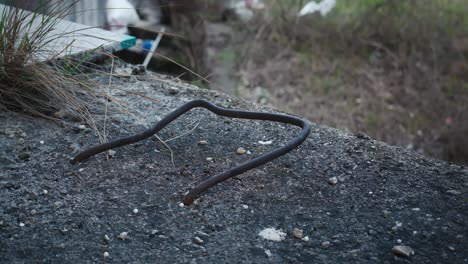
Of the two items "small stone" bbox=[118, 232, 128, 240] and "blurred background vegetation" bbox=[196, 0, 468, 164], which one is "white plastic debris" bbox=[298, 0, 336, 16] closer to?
"blurred background vegetation" bbox=[196, 0, 468, 164]

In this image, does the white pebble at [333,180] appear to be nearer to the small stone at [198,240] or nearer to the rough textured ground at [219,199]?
the rough textured ground at [219,199]

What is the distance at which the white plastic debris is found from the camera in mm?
6282

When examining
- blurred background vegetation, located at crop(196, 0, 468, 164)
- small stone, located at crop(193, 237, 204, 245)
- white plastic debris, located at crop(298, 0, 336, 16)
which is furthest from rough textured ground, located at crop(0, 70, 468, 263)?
white plastic debris, located at crop(298, 0, 336, 16)

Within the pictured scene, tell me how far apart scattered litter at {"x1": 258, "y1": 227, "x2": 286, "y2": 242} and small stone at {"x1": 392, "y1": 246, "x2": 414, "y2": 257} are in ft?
1.01

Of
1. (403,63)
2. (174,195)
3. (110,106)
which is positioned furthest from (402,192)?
(403,63)

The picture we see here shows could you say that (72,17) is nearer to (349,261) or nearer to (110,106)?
(110,106)

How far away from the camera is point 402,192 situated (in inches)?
79.5

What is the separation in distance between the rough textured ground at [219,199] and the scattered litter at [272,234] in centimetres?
1

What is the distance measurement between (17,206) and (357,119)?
380 centimetres

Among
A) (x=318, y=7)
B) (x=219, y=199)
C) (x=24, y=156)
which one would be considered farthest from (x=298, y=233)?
(x=318, y=7)

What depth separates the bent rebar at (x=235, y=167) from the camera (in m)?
1.95

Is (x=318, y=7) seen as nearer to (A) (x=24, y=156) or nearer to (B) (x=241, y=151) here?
(B) (x=241, y=151)

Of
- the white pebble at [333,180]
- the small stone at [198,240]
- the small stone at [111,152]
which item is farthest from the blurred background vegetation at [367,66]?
the small stone at [198,240]

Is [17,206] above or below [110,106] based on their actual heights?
below
